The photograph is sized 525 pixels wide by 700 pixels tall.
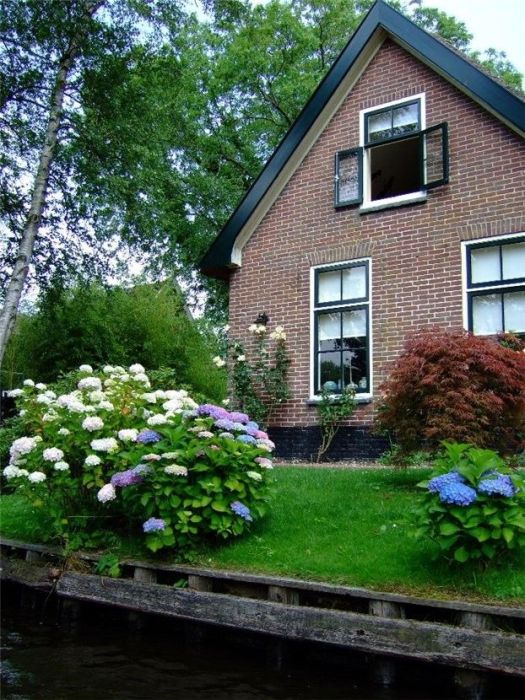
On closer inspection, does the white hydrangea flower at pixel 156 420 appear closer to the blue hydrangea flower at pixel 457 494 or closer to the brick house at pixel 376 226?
the blue hydrangea flower at pixel 457 494

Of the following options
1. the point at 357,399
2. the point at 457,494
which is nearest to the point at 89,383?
the point at 457,494

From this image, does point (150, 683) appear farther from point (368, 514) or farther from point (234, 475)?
point (368, 514)

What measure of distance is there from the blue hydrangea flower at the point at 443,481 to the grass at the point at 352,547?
49 centimetres

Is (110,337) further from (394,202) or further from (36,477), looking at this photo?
(36,477)

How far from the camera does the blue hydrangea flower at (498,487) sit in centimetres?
462

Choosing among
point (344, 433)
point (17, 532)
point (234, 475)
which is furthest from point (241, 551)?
point (344, 433)

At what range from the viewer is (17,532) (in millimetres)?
7664

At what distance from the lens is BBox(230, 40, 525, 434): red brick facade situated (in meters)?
10.2

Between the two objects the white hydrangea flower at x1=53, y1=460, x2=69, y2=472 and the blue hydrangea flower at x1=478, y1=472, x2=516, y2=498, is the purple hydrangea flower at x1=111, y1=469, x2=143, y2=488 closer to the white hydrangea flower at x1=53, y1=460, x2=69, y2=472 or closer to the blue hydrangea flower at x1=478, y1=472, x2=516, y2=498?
the white hydrangea flower at x1=53, y1=460, x2=69, y2=472

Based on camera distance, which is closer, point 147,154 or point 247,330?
point 247,330

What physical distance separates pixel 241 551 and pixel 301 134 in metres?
8.29

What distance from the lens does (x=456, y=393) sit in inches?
260

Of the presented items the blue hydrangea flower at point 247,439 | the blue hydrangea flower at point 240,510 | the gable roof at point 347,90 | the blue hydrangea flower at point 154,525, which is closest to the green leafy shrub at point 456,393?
the blue hydrangea flower at point 247,439

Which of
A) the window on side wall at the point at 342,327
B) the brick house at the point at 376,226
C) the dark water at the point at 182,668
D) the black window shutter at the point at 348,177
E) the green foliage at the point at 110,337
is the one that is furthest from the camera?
the green foliage at the point at 110,337
